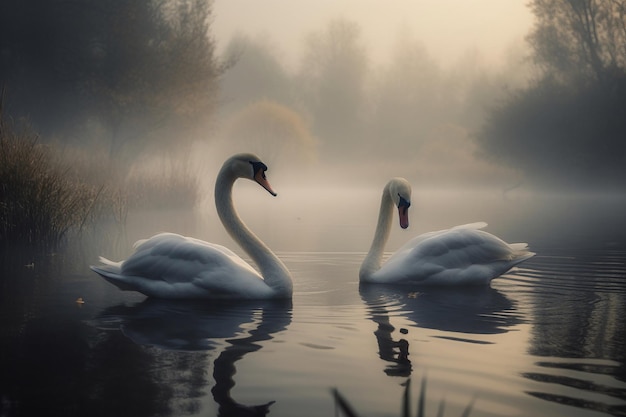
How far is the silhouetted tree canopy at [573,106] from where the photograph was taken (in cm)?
3656

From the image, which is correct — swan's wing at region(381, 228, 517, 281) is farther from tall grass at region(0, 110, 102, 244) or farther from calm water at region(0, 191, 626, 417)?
tall grass at region(0, 110, 102, 244)

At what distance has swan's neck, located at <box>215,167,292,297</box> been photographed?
7.34 m

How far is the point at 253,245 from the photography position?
7.60 metres

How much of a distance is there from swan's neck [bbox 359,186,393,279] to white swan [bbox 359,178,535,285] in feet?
0.04

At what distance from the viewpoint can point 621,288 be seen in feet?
27.4

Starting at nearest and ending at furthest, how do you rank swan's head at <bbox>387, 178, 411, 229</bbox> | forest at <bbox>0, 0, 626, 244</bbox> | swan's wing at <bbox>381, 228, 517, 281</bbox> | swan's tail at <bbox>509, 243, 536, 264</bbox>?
1. swan's wing at <bbox>381, 228, 517, 281</bbox>
2. swan's head at <bbox>387, 178, 411, 229</bbox>
3. swan's tail at <bbox>509, 243, 536, 264</bbox>
4. forest at <bbox>0, 0, 626, 244</bbox>

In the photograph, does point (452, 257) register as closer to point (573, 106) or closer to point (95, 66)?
point (95, 66)

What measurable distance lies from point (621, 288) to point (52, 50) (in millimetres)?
20690

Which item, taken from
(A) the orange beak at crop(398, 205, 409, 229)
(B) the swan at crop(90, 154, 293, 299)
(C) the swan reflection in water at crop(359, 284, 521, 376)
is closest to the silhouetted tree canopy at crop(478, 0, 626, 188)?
(A) the orange beak at crop(398, 205, 409, 229)

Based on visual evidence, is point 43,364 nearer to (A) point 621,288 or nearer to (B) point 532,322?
(B) point 532,322

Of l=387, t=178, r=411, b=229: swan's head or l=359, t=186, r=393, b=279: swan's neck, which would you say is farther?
l=359, t=186, r=393, b=279: swan's neck

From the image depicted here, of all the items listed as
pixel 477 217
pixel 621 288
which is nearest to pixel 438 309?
pixel 621 288

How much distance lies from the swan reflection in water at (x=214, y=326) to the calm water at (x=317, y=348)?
20 mm

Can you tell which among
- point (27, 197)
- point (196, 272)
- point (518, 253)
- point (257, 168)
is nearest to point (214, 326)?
point (196, 272)
